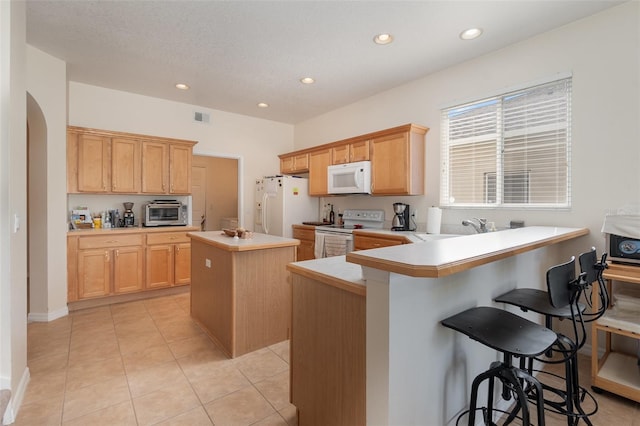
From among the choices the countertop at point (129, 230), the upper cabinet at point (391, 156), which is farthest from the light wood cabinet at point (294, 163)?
the countertop at point (129, 230)

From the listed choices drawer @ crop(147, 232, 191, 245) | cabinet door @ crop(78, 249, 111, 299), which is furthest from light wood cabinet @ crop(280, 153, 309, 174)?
cabinet door @ crop(78, 249, 111, 299)

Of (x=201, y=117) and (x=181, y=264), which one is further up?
(x=201, y=117)

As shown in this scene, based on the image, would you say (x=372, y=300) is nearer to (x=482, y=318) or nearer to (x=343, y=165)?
(x=482, y=318)

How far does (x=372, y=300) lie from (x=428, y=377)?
50 cm

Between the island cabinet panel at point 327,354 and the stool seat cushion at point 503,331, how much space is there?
432 millimetres

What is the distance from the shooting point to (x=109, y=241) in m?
3.72

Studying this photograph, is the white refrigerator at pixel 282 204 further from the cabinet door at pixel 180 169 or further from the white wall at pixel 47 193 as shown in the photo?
the white wall at pixel 47 193

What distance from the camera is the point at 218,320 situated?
2.71 m

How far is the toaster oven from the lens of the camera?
423 centimetres

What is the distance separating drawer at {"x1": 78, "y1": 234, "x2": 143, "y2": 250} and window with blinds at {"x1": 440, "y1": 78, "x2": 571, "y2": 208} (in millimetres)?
3904

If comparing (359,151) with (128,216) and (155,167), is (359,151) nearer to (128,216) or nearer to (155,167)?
(155,167)

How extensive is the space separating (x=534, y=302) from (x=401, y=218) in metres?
2.28

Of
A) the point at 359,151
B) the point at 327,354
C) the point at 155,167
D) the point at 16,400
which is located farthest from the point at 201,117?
the point at 327,354

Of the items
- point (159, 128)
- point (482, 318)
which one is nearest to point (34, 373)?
point (482, 318)
